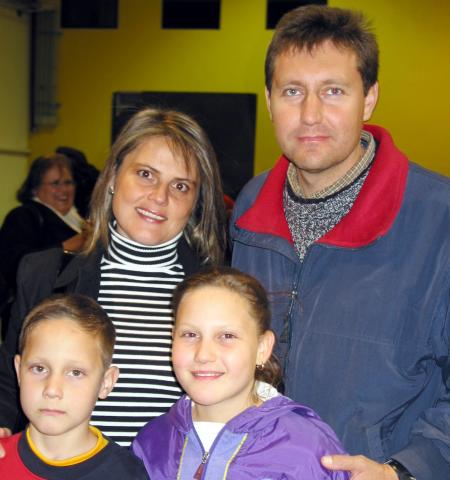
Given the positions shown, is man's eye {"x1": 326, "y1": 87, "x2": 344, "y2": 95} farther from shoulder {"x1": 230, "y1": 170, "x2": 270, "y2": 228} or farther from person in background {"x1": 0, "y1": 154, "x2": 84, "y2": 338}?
person in background {"x1": 0, "y1": 154, "x2": 84, "y2": 338}

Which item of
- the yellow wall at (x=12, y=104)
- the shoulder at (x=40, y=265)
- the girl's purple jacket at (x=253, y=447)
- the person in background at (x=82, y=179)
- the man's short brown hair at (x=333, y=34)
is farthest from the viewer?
the yellow wall at (x=12, y=104)

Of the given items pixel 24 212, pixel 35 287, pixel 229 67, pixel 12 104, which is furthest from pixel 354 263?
pixel 12 104

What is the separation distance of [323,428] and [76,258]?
3.02 ft

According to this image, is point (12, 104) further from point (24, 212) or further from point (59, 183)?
point (24, 212)

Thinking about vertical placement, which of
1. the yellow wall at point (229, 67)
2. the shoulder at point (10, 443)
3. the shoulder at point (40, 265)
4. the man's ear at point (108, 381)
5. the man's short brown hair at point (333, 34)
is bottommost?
the shoulder at point (10, 443)

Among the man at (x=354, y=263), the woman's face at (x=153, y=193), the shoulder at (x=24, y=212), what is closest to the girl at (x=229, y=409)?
the man at (x=354, y=263)

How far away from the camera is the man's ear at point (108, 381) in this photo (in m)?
1.77

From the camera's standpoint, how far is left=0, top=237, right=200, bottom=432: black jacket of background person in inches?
80.4

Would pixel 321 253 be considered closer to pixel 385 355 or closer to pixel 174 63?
pixel 385 355

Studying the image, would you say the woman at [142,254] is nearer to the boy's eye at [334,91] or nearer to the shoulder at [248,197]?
the shoulder at [248,197]

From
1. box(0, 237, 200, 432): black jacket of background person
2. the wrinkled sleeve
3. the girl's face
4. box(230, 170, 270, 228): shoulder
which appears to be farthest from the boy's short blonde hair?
the wrinkled sleeve

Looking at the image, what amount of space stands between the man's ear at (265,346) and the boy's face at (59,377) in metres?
0.39

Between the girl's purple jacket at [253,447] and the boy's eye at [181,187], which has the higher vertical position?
the boy's eye at [181,187]

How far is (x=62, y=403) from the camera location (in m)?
1.64
